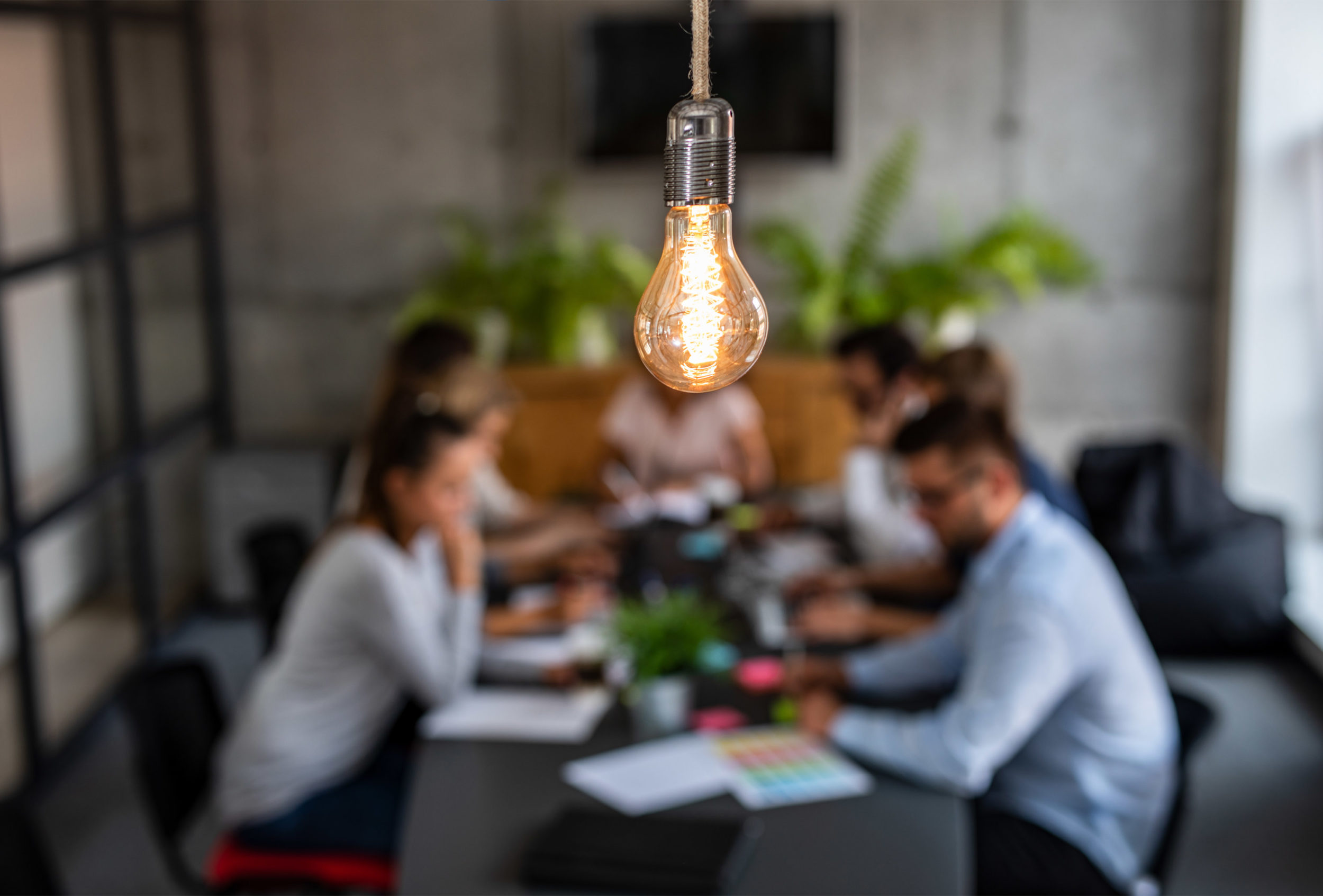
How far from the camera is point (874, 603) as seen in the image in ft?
12.8

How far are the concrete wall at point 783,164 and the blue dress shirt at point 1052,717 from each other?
159 inches

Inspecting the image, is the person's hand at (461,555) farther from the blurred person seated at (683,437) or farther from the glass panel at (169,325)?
the glass panel at (169,325)

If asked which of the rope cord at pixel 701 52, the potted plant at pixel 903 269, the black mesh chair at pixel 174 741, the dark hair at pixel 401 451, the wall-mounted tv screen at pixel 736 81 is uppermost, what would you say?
the wall-mounted tv screen at pixel 736 81

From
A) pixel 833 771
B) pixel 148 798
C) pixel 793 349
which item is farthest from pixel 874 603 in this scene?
pixel 793 349

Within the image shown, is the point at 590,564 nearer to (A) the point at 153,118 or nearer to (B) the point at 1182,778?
(B) the point at 1182,778

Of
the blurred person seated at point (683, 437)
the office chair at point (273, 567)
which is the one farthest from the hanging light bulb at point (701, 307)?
the blurred person seated at point (683, 437)

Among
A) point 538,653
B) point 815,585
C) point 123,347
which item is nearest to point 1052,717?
point 815,585

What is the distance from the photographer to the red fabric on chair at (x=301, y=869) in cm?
294

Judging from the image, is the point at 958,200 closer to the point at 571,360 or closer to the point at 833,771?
the point at 571,360

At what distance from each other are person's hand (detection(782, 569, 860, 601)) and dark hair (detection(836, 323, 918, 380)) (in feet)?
3.18

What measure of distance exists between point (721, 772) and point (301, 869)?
1.01 meters

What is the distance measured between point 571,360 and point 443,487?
345cm

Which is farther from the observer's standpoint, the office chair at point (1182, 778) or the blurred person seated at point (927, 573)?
the blurred person seated at point (927, 573)

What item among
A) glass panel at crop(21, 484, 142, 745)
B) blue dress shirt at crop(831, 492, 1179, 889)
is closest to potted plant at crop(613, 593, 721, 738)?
blue dress shirt at crop(831, 492, 1179, 889)
